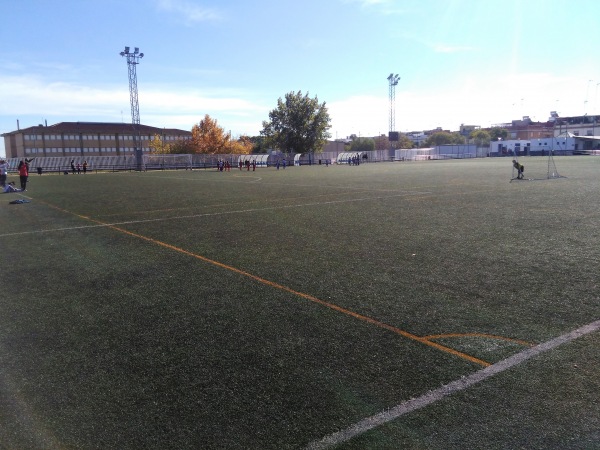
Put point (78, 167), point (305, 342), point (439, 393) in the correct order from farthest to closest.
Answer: point (78, 167), point (305, 342), point (439, 393)

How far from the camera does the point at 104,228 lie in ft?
40.3

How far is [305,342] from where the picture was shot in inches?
184

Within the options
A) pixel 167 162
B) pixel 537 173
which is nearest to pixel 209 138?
pixel 167 162

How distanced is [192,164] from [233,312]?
62367 mm

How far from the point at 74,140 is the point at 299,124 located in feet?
175

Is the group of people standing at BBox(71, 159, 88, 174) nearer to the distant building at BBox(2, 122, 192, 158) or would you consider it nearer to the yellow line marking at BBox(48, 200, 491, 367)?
the distant building at BBox(2, 122, 192, 158)

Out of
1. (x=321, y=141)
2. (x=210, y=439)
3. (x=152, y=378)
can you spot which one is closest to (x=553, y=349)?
(x=210, y=439)

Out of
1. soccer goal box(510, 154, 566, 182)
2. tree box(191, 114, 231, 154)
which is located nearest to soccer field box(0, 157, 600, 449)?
soccer goal box(510, 154, 566, 182)

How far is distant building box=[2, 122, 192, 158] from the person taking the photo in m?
102

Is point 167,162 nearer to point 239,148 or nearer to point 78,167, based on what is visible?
point 78,167

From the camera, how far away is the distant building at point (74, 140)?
101700 mm

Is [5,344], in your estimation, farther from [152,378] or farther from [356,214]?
[356,214]

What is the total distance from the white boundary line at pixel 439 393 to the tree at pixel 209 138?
285ft

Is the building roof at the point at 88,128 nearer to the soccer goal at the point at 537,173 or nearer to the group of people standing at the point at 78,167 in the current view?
the group of people standing at the point at 78,167
